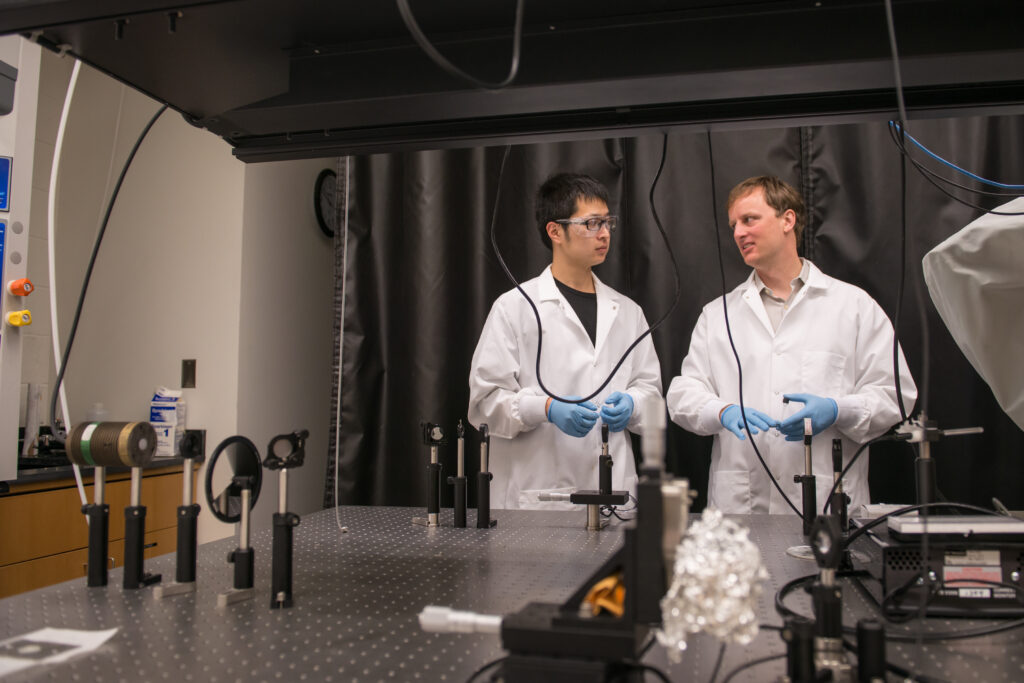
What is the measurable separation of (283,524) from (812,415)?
156 cm

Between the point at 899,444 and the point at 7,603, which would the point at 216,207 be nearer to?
the point at 7,603

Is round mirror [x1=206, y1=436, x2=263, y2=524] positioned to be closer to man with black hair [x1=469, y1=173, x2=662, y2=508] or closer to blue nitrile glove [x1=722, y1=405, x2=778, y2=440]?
man with black hair [x1=469, y1=173, x2=662, y2=508]

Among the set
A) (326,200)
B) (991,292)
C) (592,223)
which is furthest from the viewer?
(326,200)

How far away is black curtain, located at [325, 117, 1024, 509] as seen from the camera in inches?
91.4

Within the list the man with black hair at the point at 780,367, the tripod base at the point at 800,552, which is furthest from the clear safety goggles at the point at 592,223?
the tripod base at the point at 800,552

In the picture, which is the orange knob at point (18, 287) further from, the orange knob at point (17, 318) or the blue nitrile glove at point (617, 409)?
the blue nitrile glove at point (617, 409)

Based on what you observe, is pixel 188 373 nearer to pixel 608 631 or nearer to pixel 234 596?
pixel 234 596

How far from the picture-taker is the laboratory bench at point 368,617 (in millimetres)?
661

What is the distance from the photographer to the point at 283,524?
2.88 ft

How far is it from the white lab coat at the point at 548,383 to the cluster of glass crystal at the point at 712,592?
66.1 inches

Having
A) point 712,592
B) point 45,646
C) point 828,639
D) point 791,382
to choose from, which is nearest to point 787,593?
point 828,639

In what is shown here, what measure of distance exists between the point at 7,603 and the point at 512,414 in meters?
1.48

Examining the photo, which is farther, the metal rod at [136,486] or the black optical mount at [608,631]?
the metal rod at [136,486]

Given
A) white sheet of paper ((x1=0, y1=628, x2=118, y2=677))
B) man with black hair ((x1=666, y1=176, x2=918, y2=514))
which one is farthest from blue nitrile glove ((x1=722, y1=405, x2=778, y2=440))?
white sheet of paper ((x1=0, y1=628, x2=118, y2=677))
